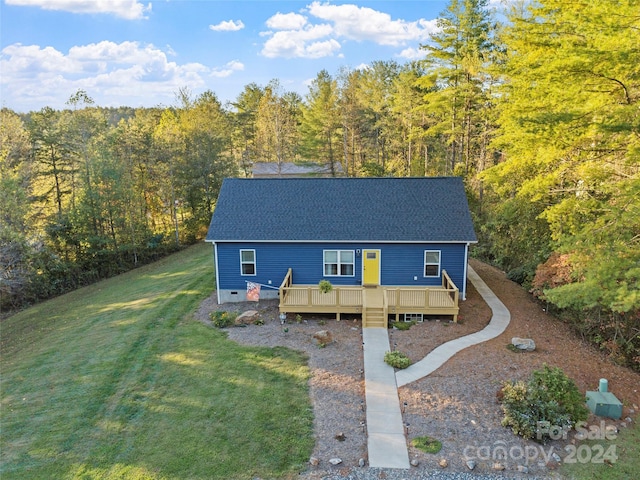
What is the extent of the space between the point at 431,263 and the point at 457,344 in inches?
149

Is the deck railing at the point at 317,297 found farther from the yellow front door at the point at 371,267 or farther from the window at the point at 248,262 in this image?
the window at the point at 248,262

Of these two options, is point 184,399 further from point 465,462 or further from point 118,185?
point 118,185

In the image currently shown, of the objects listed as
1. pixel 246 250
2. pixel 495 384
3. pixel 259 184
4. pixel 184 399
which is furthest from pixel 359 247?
pixel 184 399

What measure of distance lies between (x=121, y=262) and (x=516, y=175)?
80.9ft

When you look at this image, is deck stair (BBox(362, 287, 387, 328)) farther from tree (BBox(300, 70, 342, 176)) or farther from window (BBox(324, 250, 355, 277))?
tree (BBox(300, 70, 342, 176))

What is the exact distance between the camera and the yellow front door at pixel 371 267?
50.3 feet

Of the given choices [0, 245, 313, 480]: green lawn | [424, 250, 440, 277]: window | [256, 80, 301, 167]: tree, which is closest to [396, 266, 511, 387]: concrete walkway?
[424, 250, 440, 277]: window

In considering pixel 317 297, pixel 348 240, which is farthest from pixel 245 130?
pixel 317 297

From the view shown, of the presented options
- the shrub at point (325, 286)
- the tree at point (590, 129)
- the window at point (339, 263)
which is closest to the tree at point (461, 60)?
the tree at point (590, 129)

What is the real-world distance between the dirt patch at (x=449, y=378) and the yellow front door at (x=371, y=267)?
1701mm

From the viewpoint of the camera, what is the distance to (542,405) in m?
8.56

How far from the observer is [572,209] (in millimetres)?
12539

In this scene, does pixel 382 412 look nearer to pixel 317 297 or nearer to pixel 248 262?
pixel 317 297

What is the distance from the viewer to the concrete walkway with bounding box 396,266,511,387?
1062cm
